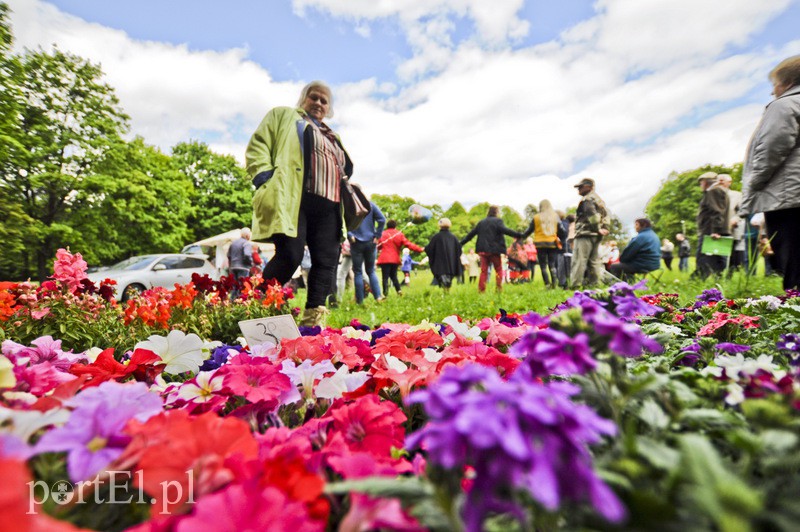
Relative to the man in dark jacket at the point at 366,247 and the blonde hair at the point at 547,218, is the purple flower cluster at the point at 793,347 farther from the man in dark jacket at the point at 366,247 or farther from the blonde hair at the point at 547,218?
the blonde hair at the point at 547,218

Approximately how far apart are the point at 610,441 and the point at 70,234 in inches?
749

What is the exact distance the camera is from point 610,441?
63cm

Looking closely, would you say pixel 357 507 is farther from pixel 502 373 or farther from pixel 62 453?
pixel 502 373

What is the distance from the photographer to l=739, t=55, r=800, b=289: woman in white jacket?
9.71 ft

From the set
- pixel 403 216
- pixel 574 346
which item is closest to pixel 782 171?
pixel 574 346

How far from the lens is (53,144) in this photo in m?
14.9

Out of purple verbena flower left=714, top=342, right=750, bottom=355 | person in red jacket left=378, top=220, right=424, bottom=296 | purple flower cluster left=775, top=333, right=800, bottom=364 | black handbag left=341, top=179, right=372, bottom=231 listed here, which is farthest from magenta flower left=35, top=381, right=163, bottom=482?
person in red jacket left=378, top=220, right=424, bottom=296

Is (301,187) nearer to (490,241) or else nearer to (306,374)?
(306,374)

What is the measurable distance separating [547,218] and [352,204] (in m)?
5.14

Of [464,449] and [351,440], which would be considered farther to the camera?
[351,440]

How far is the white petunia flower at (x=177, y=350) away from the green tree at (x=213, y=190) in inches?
1193

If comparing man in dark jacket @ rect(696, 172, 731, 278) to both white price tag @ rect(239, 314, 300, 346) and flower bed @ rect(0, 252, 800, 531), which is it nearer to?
flower bed @ rect(0, 252, 800, 531)

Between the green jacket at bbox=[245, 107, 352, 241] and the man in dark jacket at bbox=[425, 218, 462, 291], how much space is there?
16.4 ft

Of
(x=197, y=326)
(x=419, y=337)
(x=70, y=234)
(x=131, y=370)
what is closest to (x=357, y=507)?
(x=131, y=370)
